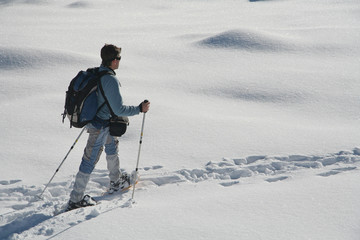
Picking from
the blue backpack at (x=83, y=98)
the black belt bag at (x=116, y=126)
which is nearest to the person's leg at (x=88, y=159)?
the black belt bag at (x=116, y=126)

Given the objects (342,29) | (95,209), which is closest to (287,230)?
(95,209)

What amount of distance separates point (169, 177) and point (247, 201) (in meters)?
1.43

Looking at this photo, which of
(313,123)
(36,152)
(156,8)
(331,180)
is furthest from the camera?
(156,8)

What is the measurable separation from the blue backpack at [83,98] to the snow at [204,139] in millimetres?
968

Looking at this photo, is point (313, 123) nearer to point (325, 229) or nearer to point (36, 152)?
point (325, 229)

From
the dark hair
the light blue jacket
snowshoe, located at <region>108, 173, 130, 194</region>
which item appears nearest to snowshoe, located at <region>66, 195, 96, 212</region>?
snowshoe, located at <region>108, 173, 130, 194</region>

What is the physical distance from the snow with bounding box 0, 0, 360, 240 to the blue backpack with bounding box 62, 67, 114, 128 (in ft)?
3.18

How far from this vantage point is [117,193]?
5.10 meters

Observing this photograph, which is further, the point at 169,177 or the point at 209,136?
the point at 209,136

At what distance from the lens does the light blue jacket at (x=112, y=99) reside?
166 inches

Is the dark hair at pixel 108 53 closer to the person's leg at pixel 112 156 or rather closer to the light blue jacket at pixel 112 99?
the light blue jacket at pixel 112 99

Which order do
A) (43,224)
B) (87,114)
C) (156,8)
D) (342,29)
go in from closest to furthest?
(43,224) → (87,114) → (342,29) → (156,8)

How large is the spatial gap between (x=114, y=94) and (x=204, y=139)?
2768mm

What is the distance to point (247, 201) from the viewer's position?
14.3 feet
